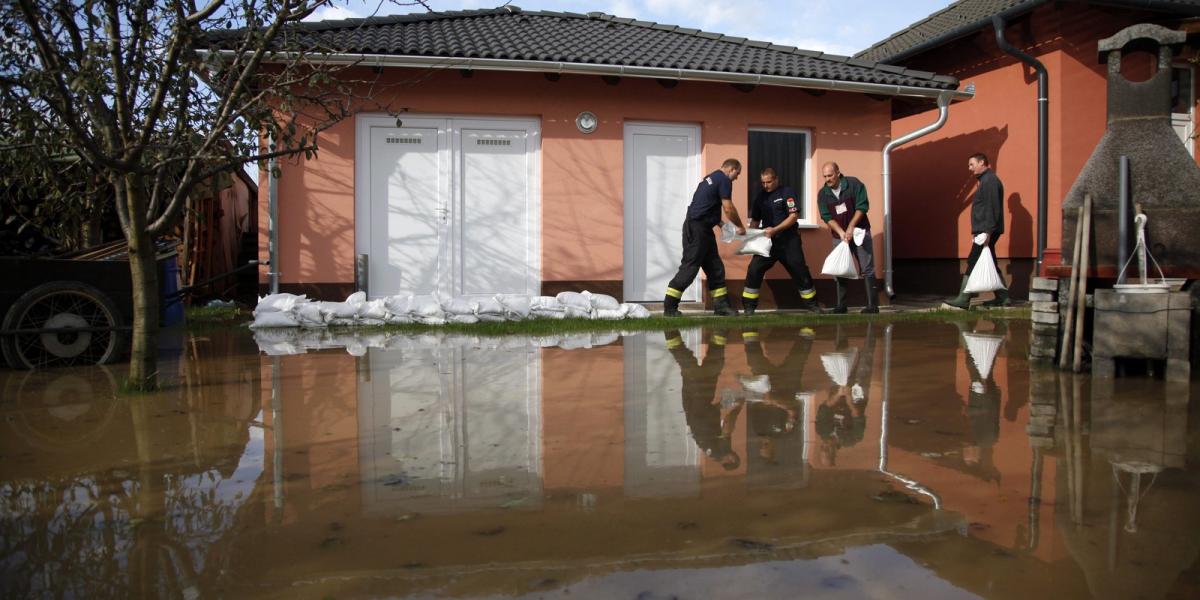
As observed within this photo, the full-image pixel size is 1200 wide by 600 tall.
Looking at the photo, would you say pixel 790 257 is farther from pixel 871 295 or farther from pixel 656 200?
pixel 656 200

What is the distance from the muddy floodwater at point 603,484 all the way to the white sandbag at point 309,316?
269 centimetres

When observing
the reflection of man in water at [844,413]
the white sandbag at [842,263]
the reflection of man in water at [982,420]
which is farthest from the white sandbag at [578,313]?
the reflection of man in water at [982,420]

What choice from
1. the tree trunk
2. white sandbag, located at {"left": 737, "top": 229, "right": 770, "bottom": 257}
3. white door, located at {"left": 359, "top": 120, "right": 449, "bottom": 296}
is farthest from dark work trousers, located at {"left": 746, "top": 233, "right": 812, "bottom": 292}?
the tree trunk

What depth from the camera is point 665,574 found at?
8.32ft

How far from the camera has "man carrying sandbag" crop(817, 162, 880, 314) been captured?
10.7 m

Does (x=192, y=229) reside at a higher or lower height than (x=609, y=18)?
lower

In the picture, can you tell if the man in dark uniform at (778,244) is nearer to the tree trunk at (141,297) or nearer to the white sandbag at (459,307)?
the white sandbag at (459,307)

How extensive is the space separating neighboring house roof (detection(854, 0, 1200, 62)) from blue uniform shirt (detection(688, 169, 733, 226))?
512 centimetres

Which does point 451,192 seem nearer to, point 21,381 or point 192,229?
point 192,229

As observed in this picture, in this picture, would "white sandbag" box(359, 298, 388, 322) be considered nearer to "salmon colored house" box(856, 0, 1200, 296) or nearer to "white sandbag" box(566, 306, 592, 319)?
"white sandbag" box(566, 306, 592, 319)

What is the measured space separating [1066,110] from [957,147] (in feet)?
6.72

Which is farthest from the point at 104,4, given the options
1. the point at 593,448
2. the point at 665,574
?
the point at 665,574

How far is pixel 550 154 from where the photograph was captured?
36.2ft

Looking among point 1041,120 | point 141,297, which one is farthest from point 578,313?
point 1041,120
